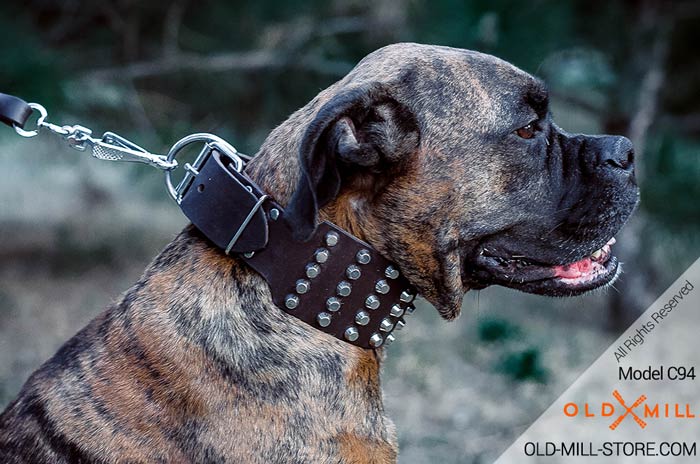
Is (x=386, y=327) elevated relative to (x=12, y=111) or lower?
lower

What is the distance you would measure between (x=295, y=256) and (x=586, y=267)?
1.03 m

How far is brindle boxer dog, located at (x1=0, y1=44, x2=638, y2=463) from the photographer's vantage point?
229 centimetres

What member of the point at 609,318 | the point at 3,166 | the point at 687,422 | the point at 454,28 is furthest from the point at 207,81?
the point at 3,166

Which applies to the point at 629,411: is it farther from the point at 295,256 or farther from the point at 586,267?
the point at 295,256

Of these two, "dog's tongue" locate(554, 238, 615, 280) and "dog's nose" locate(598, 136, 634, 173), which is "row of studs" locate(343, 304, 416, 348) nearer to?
"dog's tongue" locate(554, 238, 615, 280)

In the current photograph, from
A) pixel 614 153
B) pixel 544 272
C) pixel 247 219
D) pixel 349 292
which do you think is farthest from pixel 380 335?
pixel 614 153

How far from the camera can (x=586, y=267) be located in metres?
2.88

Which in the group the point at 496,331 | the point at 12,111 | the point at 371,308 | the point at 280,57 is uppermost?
the point at 12,111

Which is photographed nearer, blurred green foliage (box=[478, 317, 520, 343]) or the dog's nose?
the dog's nose

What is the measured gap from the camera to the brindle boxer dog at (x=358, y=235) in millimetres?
2291

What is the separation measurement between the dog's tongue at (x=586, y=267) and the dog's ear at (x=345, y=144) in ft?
2.10

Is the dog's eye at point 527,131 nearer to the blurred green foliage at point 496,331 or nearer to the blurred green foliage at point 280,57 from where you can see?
the blurred green foliage at point 496,331

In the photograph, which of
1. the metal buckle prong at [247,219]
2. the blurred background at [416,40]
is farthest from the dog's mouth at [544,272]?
the blurred background at [416,40]

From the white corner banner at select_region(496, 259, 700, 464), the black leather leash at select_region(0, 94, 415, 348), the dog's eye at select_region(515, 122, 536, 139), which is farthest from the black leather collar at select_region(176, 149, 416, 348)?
the white corner banner at select_region(496, 259, 700, 464)
